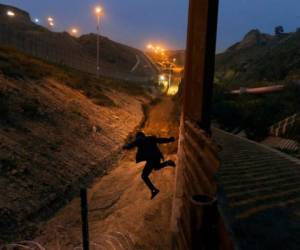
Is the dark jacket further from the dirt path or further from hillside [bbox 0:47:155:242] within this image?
hillside [bbox 0:47:155:242]

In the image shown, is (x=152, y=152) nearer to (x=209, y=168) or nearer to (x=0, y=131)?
(x=209, y=168)

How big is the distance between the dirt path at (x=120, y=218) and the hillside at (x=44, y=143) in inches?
23.7

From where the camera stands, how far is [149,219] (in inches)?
355

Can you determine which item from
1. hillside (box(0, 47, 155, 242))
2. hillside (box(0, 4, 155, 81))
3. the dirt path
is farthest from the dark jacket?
hillside (box(0, 4, 155, 81))

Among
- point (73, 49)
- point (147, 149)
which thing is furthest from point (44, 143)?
point (73, 49)

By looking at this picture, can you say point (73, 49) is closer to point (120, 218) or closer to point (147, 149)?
point (120, 218)

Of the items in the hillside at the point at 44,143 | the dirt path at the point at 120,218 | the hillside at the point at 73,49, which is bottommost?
the dirt path at the point at 120,218

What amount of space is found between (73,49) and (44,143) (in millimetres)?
65217

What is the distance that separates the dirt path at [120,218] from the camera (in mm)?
7805

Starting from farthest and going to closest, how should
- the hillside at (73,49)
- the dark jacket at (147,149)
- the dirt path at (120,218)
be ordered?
1. the hillside at (73,49)
2. the dark jacket at (147,149)
3. the dirt path at (120,218)

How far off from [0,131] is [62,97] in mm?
8929

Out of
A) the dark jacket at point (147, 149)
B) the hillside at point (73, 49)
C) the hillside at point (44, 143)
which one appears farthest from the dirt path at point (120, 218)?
the hillside at point (73, 49)

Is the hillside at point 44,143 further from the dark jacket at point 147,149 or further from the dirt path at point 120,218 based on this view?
the dark jacket at point 147,149

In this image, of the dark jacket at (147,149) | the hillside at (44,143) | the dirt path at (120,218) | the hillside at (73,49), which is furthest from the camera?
the hillside at (73,49)
